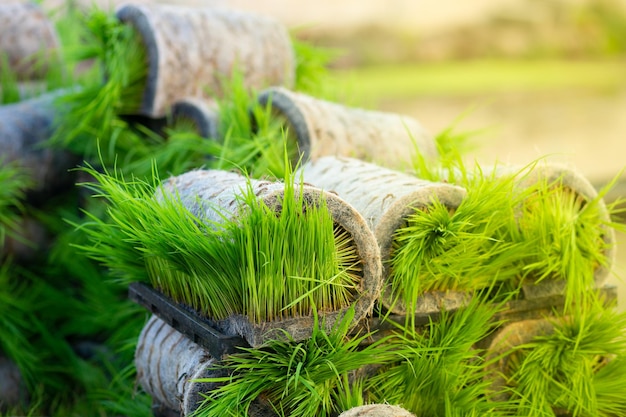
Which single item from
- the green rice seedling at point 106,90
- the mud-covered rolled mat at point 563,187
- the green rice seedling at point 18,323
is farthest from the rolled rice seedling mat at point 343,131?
the green rice seedling at point 18,323

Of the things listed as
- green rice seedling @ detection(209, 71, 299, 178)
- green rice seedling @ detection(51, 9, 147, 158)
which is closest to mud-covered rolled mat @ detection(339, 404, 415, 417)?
green rice seedling @ detection(209, 71, 299, 178)

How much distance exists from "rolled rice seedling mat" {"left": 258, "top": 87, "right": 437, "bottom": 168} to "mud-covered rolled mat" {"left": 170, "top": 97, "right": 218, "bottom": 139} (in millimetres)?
139

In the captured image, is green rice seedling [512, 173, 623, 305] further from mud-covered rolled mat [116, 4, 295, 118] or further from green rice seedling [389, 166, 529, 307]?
mud-covered rolled mat [116, 4, 295, 118]

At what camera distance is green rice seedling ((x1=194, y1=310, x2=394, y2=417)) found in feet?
2.99

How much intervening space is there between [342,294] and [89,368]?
88 cm

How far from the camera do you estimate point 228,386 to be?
91 centimetres

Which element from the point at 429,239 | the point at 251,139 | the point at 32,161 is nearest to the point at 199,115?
the point at 251,139

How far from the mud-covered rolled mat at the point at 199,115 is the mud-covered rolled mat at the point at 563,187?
0.61 meters

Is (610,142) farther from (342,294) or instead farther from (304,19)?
(342,294)

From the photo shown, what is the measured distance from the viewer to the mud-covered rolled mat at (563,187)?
3.78ft

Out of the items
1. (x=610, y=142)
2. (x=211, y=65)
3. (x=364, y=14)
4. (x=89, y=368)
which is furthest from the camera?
(x=610, y=142)

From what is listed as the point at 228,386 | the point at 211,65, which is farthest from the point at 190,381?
the point at 211,65

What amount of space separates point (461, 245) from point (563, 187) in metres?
0.24

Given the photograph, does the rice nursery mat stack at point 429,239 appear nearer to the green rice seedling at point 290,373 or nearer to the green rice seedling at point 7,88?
the green rice seedling at point 290,373
